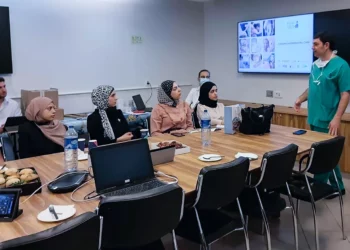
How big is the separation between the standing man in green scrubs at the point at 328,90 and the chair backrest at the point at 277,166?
1.13 m

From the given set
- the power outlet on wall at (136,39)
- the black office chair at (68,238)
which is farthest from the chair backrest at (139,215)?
the power outlet on wall at (136,39)

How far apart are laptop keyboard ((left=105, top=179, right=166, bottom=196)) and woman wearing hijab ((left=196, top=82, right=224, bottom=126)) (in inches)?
79.1

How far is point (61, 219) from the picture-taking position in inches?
66.4

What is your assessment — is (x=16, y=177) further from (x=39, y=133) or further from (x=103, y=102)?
(x=103, y=102)

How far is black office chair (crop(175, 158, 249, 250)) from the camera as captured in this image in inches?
82.4

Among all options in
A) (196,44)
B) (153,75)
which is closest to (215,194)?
(153,75)

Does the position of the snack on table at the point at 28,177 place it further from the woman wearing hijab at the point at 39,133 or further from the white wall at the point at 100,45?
the white wall at the point at 100,45

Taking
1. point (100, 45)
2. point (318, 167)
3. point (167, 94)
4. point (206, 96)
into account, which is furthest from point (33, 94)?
point (318, 167)

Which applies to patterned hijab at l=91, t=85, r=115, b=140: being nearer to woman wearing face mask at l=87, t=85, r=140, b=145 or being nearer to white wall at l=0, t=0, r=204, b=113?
woman wearing face mask at l=87, t=85, r=140, b=145

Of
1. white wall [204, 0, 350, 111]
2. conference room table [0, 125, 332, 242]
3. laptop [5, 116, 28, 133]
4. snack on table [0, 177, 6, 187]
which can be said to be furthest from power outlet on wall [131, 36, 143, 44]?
snack on table [0, 177, 6, 187]

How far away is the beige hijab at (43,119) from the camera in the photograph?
10.4 ft

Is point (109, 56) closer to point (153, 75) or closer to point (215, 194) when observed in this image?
point (153, 75)

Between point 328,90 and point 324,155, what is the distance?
3.83 feet

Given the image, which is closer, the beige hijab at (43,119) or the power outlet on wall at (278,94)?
the beige hijab at (43,119)
